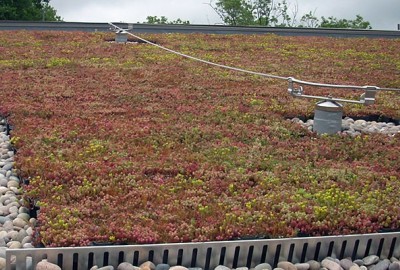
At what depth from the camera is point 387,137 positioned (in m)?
6.16

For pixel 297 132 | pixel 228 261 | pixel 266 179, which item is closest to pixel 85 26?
pixel 297 132

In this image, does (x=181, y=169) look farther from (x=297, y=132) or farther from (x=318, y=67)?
(x=318, y=67)

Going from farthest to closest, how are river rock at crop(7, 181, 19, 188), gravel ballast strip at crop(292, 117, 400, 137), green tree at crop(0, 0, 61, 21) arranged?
1. green tree at crop(0, 0, 61, 21)
2. gravel ballast strip at crop(292, 117, 400, 137)
3. river rock at crop(7, 181, 19, 188)

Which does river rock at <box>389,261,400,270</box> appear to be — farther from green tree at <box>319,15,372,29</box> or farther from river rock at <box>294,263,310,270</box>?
green tree at <box>319,15,372,29</box>

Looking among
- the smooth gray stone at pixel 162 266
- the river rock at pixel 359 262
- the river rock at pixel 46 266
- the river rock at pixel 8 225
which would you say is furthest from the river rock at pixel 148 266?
the river rock at pixel 359 262

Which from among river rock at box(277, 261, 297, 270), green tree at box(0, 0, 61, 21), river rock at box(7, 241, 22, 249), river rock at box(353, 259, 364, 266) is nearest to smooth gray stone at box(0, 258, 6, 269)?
river rock at box(7, 241, 22, 249)

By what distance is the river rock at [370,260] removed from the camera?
348 centimetres

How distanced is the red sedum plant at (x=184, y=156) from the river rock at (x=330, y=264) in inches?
11.9

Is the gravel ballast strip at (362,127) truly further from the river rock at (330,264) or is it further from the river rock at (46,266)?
the river rock at (46,266)

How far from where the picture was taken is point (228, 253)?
10.9 ft

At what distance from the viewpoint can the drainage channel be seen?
3117 millimetres

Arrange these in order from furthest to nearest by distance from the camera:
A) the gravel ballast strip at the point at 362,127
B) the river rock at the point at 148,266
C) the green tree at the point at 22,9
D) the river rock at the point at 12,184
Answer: the green tree at the point at 22,9 < the gravel ballast strip at the point at 362,127 < the river rock at the point at 12,184 < the river rock at the point at 148,266

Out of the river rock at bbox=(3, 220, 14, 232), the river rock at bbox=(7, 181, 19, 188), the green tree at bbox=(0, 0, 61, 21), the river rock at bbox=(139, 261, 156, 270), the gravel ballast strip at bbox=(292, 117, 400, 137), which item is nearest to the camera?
the river rock at bbox=(139, 261, 156, 270)

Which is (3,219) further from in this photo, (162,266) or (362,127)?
(362,127)
